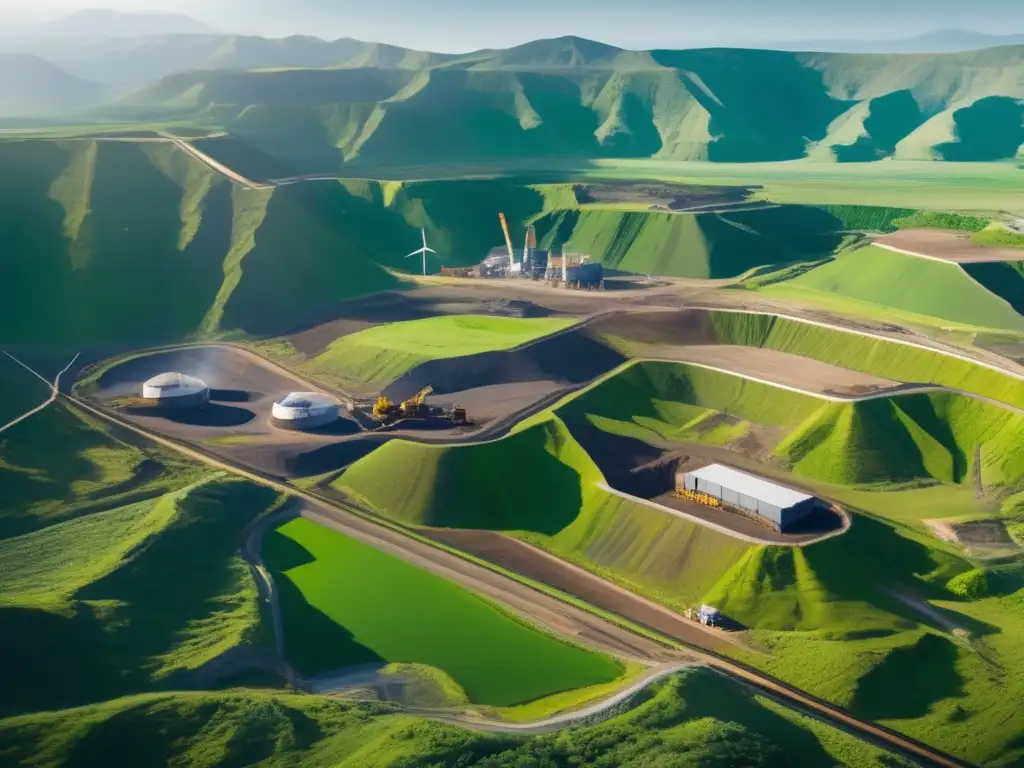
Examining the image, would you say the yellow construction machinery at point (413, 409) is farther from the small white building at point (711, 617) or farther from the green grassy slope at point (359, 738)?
the green grassy slope at point (359, 738)

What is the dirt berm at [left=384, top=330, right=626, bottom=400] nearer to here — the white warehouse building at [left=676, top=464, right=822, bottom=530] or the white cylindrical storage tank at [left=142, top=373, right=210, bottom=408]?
the white cylindrical storage tank at [left=142, top=373, right=210, bottom=408]

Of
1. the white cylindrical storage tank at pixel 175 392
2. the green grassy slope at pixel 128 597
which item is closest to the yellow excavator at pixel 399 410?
the green grassy slope at pixel 128 597

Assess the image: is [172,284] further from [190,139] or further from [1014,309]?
[1014,309]

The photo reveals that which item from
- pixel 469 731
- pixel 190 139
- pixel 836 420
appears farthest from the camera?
pixel 190 139

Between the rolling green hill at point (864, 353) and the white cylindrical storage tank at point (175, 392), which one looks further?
the white cylindrical storage tank at point (175, 392)

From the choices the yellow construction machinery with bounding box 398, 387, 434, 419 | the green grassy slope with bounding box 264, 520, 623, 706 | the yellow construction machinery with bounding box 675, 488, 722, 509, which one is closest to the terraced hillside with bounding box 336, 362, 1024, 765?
the yellow construction machinery with bounding box 675, 488, 722, 509

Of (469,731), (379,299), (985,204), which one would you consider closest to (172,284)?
(379,299)

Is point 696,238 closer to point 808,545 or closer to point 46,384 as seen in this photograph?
point 46,384
